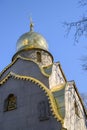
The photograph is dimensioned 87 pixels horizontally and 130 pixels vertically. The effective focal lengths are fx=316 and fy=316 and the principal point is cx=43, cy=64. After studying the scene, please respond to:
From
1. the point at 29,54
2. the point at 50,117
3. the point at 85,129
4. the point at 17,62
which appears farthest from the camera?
the point at 29,54

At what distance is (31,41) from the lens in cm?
1379

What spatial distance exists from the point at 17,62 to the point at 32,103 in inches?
96.9

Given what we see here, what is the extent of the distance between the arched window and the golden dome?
297 cm

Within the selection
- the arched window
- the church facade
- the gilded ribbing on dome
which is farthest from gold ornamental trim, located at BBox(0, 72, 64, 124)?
the gilded ribbing on dome

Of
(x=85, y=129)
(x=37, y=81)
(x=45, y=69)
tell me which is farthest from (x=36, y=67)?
(x=85, y=129)

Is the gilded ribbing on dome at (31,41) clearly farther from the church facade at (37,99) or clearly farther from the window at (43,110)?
the window at (43,110)

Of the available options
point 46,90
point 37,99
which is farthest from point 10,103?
point 46,90

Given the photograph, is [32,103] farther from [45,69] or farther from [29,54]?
[29,54]

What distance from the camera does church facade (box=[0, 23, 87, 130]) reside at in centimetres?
1007

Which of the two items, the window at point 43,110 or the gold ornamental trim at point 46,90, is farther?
the window at point 43,110

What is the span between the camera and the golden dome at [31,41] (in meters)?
13.6

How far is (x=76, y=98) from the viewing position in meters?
11.9

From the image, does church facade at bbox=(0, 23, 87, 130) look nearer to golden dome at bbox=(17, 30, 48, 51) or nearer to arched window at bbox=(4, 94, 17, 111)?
arched window at bbox=(4, 94, 17, 111)

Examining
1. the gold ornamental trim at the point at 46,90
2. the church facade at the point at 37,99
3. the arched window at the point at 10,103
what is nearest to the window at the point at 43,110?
the church facade at the point at 37,99
